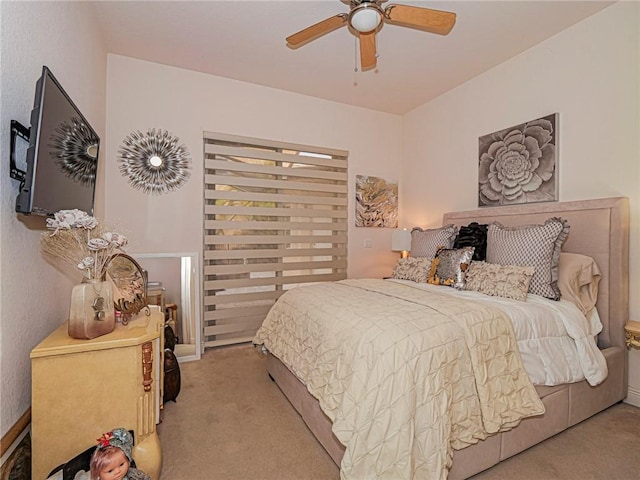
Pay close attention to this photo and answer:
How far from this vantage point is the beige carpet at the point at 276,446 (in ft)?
5.15

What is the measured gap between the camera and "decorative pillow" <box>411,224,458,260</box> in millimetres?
2982

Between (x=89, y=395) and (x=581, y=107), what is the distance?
3706 mm

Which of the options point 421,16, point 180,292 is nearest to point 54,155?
point 180,292

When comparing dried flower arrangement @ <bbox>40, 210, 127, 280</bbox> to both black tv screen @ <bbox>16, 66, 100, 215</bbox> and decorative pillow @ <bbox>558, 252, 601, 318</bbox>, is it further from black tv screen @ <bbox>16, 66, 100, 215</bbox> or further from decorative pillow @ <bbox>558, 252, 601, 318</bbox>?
decorative pillow @ <bbox>558, 252, 601, 318</bbox>

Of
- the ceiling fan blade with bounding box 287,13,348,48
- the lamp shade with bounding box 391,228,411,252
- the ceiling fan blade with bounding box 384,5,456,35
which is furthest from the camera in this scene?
the lamp shade with bounding box 391,228,411,252

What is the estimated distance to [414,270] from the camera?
2.89 meters

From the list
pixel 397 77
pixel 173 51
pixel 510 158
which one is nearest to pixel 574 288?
pixel 510 158

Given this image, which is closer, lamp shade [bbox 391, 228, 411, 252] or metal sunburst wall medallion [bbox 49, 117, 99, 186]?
metal sunburst wall medallion [bbox 49, 117, 99, 186]

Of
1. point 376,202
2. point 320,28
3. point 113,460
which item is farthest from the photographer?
point 376,202

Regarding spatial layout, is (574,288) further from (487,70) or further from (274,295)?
(274,295)

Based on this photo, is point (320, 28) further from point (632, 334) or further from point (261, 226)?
point (632, 334)

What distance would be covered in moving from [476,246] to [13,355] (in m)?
3.08

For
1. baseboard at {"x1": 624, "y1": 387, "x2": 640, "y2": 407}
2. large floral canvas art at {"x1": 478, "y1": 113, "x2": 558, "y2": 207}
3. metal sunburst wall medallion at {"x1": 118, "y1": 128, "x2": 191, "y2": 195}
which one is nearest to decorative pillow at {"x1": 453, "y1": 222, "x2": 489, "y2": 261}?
large floral canvas art at {"x1": 478, "y1": 113, "x2": 558, "y2": 207}

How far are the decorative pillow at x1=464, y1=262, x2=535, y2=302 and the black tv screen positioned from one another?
2.60 m
